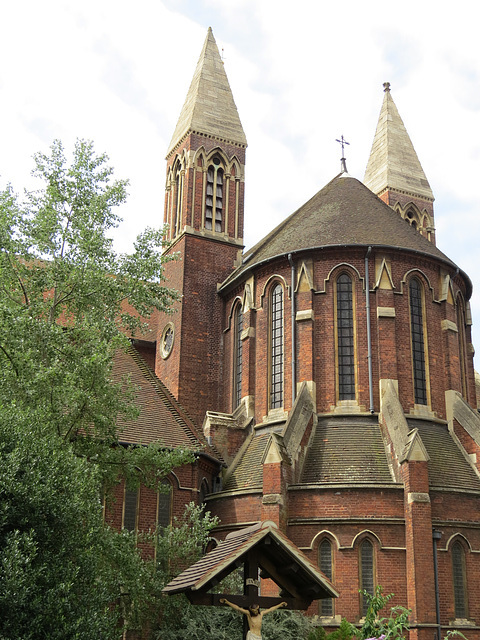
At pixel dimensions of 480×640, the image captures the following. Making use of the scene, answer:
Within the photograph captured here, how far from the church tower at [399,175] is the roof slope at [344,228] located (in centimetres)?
907

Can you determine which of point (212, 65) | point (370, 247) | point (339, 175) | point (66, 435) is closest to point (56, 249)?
point (66, 435)

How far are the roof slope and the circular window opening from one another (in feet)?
9.91

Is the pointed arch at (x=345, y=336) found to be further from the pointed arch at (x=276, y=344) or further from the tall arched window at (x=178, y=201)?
the tall arched window at (x=178, y=201)

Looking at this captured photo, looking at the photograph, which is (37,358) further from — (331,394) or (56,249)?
(331,394)

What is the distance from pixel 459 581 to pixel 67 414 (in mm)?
12168

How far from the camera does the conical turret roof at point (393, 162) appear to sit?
133 ft

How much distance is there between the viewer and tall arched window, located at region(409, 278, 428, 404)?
82.7ft

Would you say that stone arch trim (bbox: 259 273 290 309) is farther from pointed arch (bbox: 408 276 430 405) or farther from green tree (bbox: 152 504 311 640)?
green tree (bbox: 152 504 311 640)

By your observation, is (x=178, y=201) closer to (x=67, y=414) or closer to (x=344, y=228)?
(x=344, y=228)

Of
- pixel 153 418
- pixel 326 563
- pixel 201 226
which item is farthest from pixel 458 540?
pixel 201 226

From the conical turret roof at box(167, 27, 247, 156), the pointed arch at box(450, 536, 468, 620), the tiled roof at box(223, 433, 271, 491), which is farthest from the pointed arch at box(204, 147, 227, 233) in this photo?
the pointed arch at box(450, 536, 468, 620)

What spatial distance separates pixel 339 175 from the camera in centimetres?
3288

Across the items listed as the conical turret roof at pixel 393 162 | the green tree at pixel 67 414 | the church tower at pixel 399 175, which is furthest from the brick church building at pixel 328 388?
the conical turret roof at pixel 393 162

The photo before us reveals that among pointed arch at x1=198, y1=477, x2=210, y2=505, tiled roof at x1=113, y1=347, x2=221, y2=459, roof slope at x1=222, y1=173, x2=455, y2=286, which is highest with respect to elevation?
roof slope at x1=222, y1=173, x2=455, y2=286
